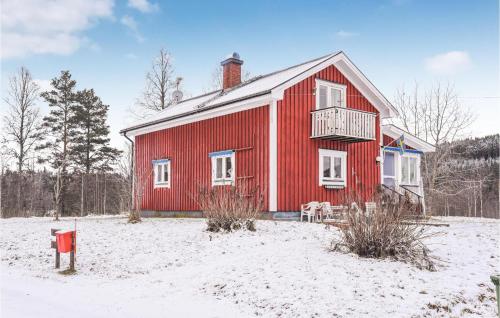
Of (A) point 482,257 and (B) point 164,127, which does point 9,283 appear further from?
(B) point 164,127

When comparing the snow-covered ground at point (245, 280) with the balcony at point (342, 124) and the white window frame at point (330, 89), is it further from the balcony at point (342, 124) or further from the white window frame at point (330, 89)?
the white window frame at point (330, 89)

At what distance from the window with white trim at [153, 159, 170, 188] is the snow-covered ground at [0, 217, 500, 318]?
29.3ft

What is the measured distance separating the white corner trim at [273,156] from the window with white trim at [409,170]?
313 inches

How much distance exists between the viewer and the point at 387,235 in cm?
826

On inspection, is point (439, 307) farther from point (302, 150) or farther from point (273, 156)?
point (302, 150)

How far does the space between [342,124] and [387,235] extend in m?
7.99

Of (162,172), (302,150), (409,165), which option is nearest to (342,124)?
(302,150)

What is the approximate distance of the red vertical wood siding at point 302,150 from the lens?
612 inches

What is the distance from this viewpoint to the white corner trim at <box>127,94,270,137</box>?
1577 cm

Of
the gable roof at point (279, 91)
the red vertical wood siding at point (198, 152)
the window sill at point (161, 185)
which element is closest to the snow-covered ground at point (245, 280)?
the red vertical wood siding at point (198, 152)

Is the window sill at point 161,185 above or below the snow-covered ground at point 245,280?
above

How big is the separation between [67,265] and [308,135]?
374 inches

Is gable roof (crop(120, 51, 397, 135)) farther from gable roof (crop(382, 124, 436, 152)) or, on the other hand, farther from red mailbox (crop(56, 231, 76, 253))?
red mailbox (crop(56, 231, 76, 253))

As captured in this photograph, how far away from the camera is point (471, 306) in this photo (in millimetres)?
6664
